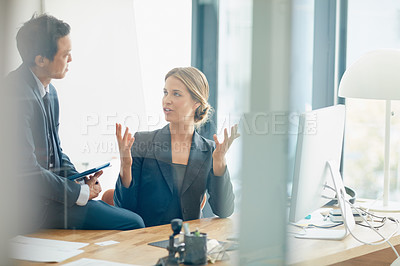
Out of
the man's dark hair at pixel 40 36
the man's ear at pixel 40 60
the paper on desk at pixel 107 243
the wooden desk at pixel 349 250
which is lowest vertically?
the wooden desk at pixel 349 250

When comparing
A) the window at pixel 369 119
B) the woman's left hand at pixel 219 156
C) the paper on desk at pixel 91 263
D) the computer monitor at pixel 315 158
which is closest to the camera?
the paper on desk at pixel 91 263

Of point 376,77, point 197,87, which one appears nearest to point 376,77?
point 376,77

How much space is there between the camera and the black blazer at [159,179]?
1.85m

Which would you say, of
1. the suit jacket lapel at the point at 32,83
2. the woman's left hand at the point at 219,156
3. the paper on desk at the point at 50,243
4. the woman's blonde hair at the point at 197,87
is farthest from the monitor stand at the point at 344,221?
the suit jacket lapel at the point at 32,83

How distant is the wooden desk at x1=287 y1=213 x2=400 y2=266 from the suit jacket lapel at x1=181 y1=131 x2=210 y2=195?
18.4 inches

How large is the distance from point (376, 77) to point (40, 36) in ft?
5.05

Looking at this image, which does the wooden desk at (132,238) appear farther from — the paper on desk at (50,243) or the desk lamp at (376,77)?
the desk lamp at (376,77)

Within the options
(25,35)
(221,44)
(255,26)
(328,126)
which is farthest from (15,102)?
(328,126)

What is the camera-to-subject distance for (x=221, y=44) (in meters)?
1.44

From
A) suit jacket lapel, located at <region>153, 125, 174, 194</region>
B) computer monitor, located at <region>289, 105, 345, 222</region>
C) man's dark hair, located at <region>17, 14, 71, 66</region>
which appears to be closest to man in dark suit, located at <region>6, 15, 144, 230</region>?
man's dark hair, located at <region>17, 14, 71, 66</region>

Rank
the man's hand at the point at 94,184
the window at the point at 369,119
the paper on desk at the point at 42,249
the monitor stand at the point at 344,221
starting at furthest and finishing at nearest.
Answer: the window at the point at 369,119, the monitor stand at the point at 344,221, the man's hand at the point at 94,184, the paper on desk at the point at 42,249

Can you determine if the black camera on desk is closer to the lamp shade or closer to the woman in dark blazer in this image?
the woman in dark blazer

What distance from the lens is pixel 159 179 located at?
1927 mm

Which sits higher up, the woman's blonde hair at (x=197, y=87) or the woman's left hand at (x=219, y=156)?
the woman's blonde hair at (x=197, y=87)
